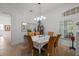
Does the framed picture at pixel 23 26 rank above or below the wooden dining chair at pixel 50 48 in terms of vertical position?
above

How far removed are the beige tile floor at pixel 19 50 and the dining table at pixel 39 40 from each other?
19 cm

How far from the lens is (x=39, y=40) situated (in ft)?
9.44

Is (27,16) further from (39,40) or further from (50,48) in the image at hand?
(50,48)

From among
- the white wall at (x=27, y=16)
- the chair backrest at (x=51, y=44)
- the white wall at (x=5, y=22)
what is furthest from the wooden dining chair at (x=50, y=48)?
the white wall at (x=5, y=22)

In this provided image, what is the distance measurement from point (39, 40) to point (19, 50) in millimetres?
516

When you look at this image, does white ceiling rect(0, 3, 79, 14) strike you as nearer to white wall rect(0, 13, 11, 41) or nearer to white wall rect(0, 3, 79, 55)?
white wall rect(0, 3, 79, 55)

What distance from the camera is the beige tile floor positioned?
2779 millimetres

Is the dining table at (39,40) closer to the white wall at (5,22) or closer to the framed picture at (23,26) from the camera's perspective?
the framed picture at (23,26)

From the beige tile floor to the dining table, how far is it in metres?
0.19

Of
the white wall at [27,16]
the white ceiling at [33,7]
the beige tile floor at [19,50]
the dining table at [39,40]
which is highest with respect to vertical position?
the white ceiling at [33,7]

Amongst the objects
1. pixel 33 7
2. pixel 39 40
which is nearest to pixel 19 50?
pixel 39 40

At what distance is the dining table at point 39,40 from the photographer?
2.84m

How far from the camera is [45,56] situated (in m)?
2.86

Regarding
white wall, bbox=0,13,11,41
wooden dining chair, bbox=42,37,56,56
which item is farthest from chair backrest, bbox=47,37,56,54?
white wall, bbox=0,13,11,41
